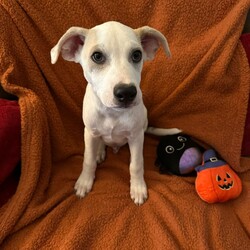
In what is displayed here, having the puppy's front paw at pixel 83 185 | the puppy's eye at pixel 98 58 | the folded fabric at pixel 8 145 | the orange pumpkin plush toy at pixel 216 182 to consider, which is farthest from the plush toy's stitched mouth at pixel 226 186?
the folded fabric at pixel 8 145

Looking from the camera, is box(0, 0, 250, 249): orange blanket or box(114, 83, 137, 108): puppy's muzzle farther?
box(0, 0, 250, 249): orange blanket

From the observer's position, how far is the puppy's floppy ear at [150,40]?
1425 mm

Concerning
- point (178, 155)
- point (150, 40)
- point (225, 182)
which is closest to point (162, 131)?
point (178, 155)

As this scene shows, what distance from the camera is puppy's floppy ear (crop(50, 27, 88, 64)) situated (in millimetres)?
1354

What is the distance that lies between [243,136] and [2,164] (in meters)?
1.24

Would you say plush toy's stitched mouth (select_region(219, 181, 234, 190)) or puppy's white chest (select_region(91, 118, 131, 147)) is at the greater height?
puppy's white chest (select_region(91, 118, 131, 147))

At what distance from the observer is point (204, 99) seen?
1.90 meters

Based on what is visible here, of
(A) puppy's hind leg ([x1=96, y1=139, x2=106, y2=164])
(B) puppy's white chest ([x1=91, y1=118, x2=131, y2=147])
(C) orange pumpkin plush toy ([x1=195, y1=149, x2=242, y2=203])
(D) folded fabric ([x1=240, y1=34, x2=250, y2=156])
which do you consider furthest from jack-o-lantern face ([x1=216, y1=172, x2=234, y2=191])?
(A) puppy's hind leg ([x1=96, y1=139, x2=106, y2=164])

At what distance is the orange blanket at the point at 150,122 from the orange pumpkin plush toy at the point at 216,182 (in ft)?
0.15

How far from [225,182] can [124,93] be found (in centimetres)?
75

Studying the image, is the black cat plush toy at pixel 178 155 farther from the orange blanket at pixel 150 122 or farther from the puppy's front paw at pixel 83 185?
the puppy's front paw at pixel 83 185

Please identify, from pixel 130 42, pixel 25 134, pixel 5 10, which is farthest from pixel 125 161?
pixel 5 10

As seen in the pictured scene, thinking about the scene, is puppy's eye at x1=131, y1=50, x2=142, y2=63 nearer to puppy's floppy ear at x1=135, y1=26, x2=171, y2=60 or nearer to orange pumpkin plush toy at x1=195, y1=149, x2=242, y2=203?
puppy's floppy ear at x1=135, y1=26, x2=171, y2=60

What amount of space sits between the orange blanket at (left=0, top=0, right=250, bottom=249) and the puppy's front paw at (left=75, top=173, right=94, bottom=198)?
33mm
